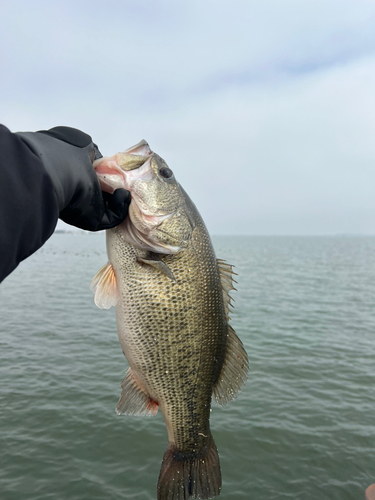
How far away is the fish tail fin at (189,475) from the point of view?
3021mm

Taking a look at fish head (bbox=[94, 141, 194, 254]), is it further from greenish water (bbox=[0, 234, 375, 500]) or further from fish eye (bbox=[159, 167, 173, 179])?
greenish water (bbox=[0, 234, 375, 500])

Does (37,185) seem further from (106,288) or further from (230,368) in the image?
(230,368)

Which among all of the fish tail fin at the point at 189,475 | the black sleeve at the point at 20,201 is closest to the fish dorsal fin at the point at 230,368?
the fish tail fin at the point at 189,475

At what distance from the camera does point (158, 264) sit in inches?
112

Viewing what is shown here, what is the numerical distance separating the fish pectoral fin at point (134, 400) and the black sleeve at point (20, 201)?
1841 mm

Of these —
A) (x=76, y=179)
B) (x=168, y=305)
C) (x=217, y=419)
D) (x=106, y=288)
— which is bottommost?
(x=217, y=419)

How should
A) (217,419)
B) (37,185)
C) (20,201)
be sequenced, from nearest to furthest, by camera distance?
1. (20,201)
2. (37,185)
3. (217,419)

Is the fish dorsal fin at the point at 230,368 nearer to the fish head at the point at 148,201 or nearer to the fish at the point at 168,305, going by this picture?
the fish at the point at 168,305

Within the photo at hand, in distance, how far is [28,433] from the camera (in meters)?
7.04

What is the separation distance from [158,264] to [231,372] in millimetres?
1189

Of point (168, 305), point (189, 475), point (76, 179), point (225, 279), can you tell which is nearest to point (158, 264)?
point (168, 305)

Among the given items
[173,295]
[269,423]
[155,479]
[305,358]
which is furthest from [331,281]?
[173,295]

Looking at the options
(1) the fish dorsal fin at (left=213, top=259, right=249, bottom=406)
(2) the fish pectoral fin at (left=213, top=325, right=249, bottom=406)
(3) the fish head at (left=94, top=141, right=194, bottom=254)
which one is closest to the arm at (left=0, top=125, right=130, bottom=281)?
(3) the fish head at (left=94, top=141, right=194, bottom=254)

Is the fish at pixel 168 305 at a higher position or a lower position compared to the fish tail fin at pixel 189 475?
higher
